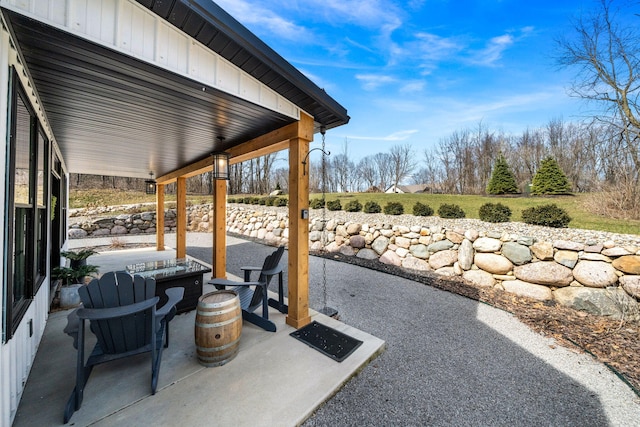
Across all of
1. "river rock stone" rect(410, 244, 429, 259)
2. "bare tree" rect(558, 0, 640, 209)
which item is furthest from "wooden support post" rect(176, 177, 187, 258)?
"bare tree" rect(558, 0, 640, 209)

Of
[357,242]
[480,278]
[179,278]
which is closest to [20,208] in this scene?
[179,278]

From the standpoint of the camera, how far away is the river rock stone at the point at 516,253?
14.6ft

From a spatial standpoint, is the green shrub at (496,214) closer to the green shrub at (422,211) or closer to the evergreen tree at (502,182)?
the green shrub at (422,211)

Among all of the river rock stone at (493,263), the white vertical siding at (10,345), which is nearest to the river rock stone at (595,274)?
the river rock stone at (493,263)

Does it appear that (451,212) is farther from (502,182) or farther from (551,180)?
(502,182)

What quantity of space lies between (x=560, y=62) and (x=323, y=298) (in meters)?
10.1

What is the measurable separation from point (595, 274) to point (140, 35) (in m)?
6.29

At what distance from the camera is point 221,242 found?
4871 millimetres

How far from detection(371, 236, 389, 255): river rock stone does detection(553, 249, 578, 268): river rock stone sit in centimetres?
317

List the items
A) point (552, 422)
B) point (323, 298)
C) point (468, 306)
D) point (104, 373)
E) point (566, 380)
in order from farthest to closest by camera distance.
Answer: point (323, 298) < point (468, 306) < point (566, 380) < point (104, 373) < point (552, 422)

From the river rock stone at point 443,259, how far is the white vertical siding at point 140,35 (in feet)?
16.3

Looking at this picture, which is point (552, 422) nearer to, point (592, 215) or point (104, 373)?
point (104, 373)

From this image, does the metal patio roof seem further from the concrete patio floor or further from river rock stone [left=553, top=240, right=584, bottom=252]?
river rock stone [left=553, top=240, right=584, bottom=252]

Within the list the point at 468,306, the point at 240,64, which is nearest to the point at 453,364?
the point at 468,306
